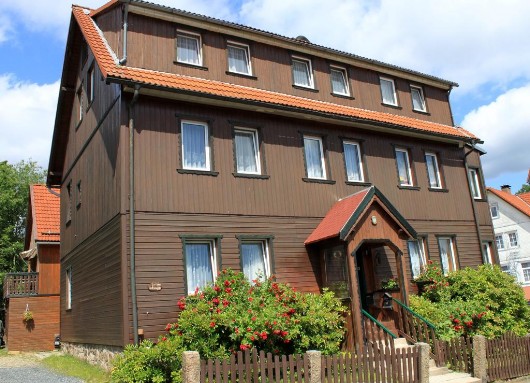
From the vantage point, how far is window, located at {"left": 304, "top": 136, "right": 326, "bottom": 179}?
1706cm

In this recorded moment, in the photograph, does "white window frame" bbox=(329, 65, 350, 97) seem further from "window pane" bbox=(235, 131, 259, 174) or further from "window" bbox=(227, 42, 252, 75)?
"window pane" bbox=(235, 131, 259, 174)

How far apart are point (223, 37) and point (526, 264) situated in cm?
3988

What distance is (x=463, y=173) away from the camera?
2141 cm

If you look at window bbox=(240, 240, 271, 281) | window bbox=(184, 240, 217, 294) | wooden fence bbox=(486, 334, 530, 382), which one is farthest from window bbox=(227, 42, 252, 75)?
wooden fence bbox=(486, 334, 530, 382)

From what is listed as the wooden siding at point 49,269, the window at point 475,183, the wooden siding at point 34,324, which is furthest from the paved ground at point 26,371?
the window at point 475,183

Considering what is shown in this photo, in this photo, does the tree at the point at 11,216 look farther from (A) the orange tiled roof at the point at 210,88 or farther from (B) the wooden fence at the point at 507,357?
(B) the wooden fence at the point at 507,357

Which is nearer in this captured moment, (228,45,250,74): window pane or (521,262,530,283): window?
(228,45,250,74): window pane

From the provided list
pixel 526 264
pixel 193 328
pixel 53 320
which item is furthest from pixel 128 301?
pixel 526 264

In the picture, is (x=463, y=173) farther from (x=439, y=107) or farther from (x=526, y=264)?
(x=526, y=264)

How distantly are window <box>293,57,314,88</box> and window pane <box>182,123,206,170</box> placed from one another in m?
5.19

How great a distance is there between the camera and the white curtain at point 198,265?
13.7m

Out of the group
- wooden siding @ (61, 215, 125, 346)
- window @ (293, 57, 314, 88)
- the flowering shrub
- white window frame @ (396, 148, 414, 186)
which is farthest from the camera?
white window frame @ (396, 148, 414, 186)

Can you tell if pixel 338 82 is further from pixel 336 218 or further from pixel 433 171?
pixel 336 218

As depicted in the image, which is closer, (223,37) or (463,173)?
(223,37)
